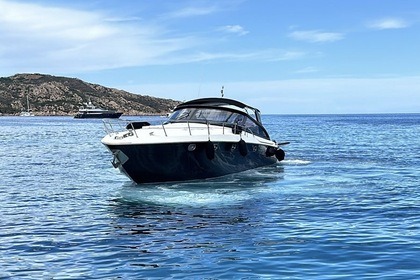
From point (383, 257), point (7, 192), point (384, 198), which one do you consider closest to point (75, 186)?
point (7, 192)

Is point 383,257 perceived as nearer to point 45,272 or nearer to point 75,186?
point 45,272

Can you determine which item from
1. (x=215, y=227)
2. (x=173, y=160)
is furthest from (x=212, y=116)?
(x=215, y=227)

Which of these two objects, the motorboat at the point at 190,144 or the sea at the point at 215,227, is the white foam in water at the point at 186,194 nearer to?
the sea at the point at 215,227

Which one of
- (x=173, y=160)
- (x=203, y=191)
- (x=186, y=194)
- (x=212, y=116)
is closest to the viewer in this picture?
(x=186, y=194)

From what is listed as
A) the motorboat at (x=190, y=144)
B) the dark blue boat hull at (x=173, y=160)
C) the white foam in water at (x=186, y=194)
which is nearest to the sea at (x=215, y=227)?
the white foam in water at (x=186, y=194)

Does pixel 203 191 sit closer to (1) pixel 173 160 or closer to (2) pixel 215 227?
(1) pixel 173 160

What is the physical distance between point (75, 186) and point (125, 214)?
714cm

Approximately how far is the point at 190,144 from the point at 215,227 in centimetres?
658

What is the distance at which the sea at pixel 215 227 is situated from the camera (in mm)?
10438

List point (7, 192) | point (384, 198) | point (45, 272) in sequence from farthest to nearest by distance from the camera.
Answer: point (7, 192)
point (384, 198)
point (45, 272)

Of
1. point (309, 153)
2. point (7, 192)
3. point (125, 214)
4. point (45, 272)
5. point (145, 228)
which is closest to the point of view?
point (45, 272)

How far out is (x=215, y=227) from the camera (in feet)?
46.2

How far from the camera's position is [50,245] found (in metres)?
12.3

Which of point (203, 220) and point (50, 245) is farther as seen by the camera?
point (203, 220)
